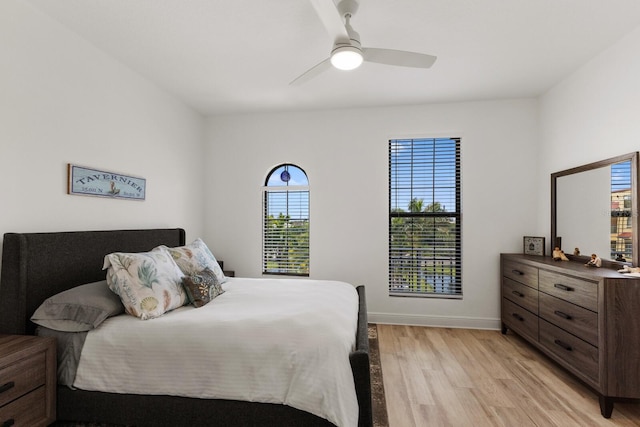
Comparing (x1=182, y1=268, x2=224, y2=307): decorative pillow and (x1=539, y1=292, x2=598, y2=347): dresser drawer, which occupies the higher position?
(x1=182, y1=268, x2=224, y2=307): decorative pillow

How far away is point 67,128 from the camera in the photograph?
2406mm

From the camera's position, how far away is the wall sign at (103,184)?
246cm

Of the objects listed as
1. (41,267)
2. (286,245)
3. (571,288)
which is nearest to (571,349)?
(571,288)

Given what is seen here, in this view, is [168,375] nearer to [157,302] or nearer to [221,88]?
[157,302]

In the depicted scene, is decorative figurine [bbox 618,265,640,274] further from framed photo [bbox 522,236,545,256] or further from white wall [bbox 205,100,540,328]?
white wall [bbox 205,100,540,328]

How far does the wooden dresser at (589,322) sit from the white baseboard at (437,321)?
70cm

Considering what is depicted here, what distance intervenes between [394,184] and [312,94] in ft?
4.75

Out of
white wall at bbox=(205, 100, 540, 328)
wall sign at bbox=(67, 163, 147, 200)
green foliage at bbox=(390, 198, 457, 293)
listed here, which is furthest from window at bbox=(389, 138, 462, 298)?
wall sign at bbox=(67, 163, 147, 200)

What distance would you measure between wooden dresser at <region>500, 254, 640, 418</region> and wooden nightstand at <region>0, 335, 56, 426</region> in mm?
3344

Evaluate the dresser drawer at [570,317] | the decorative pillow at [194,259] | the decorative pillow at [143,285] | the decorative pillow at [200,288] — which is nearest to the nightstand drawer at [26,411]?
the decorative pillow at [143,285]

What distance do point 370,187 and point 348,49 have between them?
2222 millimetres

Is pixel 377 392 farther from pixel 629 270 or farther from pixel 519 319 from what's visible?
pixel 629 270

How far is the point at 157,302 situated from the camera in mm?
2100

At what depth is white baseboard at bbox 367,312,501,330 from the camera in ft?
12.6
